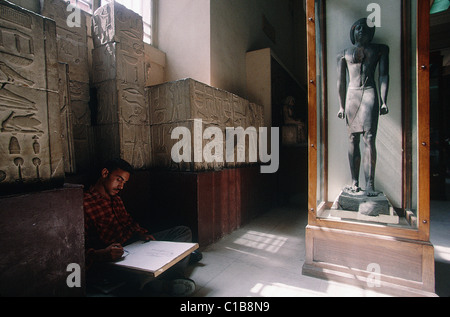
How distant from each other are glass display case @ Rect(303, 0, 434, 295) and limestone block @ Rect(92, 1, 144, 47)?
6.64 ft

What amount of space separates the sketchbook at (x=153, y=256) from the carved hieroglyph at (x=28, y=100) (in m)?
0.80

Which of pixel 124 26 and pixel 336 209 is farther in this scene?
pixel 124 26

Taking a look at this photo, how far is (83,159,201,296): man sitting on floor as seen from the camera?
185 cm

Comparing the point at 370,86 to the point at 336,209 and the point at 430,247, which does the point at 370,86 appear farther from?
the point at 430,247

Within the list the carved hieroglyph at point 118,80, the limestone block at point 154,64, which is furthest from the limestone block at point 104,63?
the limestone block at point 154,64

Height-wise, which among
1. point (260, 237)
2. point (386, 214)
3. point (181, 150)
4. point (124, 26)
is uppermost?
point (124, 26)

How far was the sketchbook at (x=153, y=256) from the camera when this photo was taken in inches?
66.1

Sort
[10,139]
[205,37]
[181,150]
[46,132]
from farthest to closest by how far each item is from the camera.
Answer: [205,37] < [181,150] < [46,132] < [10,139]

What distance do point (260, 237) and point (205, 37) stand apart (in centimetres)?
339

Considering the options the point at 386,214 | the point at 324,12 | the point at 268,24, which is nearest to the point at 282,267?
the point at 386,214

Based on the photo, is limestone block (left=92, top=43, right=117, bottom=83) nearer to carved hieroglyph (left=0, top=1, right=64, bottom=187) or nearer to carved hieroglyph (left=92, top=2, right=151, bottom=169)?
carved hieroglyph (left=92, top=2, right=151, bottom=169)

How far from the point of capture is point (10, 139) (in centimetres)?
143

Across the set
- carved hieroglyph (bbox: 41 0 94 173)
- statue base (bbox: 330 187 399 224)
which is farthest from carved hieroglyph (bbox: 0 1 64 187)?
statue base (bbox: 330 187 399 224)

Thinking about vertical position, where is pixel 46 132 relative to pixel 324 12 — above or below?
below
